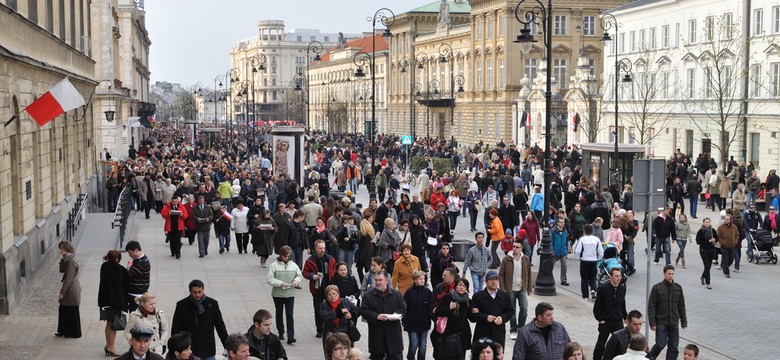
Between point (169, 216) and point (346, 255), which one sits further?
point (169, 216)

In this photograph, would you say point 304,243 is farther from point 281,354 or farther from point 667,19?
point 667,19

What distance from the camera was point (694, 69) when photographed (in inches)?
2109

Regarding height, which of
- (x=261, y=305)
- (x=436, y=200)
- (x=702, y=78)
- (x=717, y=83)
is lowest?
(x=261, y=305)

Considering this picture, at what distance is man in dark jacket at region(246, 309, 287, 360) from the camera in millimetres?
10148

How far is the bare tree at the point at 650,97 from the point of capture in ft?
185

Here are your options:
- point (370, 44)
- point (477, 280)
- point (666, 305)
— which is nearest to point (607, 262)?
point (477, 280)

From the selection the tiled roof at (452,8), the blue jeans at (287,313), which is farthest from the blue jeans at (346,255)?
the tiled roof at (452,8)

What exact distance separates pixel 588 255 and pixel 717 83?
100 ft

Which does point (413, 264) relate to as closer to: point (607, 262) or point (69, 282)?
point (607, 262)

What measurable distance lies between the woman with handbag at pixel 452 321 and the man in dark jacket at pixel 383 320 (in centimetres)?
44

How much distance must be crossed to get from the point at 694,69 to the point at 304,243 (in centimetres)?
3625

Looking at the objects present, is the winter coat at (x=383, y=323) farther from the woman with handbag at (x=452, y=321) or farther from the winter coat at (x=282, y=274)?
the winter coat at (x=282, y=274)

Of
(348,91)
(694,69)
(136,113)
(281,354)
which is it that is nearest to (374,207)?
(281,354)

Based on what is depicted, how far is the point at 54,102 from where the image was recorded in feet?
62.9
